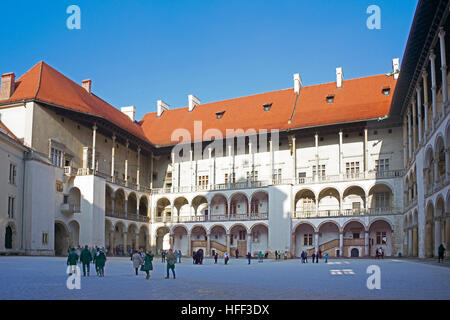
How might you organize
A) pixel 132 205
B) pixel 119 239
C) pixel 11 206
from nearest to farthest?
pixel 11 206 < pixel 119 239 < pixel 132 205

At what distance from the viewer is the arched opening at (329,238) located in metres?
40.5

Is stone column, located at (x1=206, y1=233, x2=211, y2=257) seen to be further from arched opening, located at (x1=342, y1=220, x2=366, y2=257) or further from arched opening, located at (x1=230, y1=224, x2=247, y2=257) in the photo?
arched opening, located at (x1=342, y1=220, x2=366, y2=257)

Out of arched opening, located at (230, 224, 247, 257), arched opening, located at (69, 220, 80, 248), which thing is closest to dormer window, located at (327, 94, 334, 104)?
arched opening, located at (230, 224, 247, 257)

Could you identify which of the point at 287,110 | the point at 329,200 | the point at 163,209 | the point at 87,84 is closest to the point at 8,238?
the point at 87,84

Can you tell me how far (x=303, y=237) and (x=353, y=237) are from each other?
4.16 metres

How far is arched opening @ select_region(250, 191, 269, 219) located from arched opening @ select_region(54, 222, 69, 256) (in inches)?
607

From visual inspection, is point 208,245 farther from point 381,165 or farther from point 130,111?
point 130,111

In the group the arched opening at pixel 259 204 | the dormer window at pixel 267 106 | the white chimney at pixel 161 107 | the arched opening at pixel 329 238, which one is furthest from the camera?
the white chimney at pixel 161 107

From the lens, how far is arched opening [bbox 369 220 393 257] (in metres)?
39.4

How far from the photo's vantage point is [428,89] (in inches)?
1235

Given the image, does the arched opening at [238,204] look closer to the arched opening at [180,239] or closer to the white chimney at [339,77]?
the arched opening at [180,239]

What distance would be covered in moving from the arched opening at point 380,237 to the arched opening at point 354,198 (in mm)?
1787

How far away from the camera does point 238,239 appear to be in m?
45.9

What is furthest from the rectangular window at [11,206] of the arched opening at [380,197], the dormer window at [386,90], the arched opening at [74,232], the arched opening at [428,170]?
the dormer window at [386,90]
